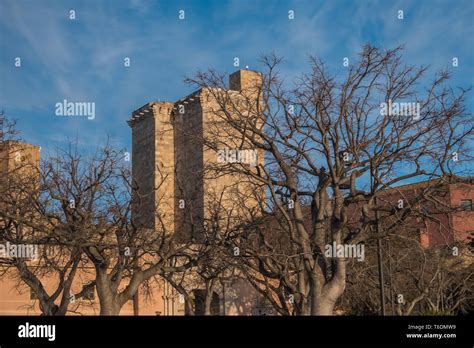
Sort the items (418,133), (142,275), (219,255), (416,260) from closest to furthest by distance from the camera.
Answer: (418,133), (142,275), (219,255), (416,260)

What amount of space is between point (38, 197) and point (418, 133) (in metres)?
12.2

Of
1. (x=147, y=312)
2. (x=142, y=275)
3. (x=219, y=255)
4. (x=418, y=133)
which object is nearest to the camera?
(x=418, y=133)

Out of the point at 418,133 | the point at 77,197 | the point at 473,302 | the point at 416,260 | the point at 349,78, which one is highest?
the point at 349,78

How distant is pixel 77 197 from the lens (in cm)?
2155

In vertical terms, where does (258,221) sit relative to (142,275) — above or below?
above
